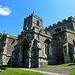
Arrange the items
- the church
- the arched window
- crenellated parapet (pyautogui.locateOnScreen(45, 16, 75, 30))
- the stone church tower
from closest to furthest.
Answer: the stone church tower → the church → the arched window → crenellated parapet (pyautogui.locateOnScreen(45, 16, 75, 30))

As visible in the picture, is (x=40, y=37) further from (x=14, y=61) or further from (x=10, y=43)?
(x=10, y=43)

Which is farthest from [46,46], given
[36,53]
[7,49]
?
[7,49]

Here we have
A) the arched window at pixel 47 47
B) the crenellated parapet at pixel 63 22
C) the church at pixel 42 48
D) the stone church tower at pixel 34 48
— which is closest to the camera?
the stone church tower at pixel 34 48

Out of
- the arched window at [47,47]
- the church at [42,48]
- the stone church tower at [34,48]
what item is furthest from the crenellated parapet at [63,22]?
the arched window at [47,47]

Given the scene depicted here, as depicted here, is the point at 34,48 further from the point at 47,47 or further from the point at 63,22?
the point at 63,22

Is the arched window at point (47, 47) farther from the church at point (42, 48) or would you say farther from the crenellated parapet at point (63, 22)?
the crenellated parapet at point (63, 22)

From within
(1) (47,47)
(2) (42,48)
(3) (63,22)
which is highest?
(3) (63,22)

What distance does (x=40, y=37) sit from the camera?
15.7 m

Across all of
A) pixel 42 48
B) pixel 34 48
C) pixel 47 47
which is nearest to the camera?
pixel 34 48

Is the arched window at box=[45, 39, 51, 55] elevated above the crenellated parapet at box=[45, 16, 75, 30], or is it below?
below

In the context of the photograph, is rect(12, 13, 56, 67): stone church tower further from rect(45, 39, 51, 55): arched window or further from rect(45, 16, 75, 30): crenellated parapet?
rect(45, 16, 75, 30): crenellated parapet

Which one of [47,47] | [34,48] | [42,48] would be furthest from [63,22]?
[34,48]

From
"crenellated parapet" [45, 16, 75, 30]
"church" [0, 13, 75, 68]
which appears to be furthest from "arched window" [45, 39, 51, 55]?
"crenellated parapet" [45, 16, 75, 30]

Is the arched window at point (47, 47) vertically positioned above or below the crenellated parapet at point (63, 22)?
below
